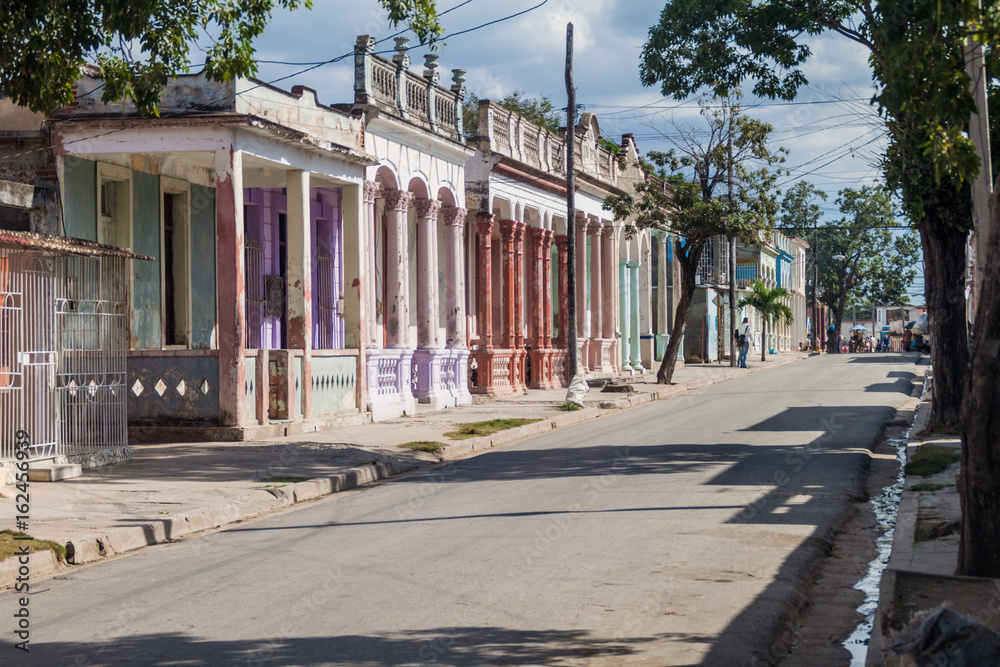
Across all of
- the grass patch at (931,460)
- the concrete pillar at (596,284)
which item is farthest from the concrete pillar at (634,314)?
the grass patch at (931,460)

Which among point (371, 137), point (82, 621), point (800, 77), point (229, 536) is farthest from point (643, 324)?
point (82, 621)

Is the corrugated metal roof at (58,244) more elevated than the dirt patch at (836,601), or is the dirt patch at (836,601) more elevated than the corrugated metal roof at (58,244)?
the corrugated metal roof at (58,244)

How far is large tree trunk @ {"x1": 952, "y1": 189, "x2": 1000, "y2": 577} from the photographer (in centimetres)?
562

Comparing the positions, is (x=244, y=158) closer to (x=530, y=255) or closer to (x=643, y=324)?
(x=530, y=255)

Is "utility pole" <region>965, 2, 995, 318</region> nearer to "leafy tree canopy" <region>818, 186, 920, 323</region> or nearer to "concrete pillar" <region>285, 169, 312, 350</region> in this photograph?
"concrete pillar" <region>285, 169, 312, 350</region>

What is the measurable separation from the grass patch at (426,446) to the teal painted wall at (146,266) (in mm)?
4723

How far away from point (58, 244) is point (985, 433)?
9749 mm

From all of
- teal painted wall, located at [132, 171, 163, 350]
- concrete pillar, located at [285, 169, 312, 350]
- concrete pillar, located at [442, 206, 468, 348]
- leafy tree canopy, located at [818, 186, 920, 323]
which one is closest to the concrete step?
teal painted wall, located at [132, 171, 163, 350]

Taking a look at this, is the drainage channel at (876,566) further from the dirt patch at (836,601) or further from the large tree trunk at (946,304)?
the large tree trunk at (946,304)

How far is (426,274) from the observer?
898 inches

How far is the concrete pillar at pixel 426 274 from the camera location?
74.7ft

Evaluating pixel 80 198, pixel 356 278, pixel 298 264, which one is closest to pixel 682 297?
pixel 356 278

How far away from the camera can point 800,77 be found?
16.1m

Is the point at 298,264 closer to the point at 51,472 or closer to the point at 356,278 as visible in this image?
the point at 356,278
